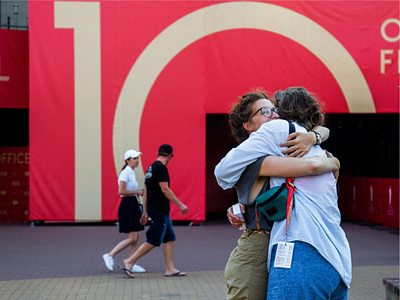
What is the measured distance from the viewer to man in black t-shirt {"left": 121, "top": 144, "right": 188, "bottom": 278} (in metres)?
8.11

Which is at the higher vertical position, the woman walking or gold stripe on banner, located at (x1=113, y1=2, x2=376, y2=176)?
gold stripe on banner, located at (x1=113, y1=2, x2=376, y2=176)

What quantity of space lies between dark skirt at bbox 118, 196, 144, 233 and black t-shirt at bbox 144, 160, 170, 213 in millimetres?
492

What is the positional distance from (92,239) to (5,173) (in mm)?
4782

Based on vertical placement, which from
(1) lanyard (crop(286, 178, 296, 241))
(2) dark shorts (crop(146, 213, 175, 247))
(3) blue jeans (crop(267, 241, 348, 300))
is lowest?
(2) dark shorts (crop(146, 213, 175, 247))

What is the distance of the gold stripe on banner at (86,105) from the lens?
49.8 feet

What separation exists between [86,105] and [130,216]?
A: 704cm

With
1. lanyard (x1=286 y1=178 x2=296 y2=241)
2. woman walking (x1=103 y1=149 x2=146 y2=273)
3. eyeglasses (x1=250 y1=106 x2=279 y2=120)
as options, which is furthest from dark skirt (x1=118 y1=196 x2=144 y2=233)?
lanyard (x1=286 y1=178 x2=296 y2=241)

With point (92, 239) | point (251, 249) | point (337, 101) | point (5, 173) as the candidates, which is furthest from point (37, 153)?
point (251, 249)

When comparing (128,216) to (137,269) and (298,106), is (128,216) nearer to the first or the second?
(137,269)

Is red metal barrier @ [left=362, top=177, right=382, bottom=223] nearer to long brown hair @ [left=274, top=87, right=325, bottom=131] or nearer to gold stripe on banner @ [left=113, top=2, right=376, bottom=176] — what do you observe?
gold stripe on banner @ [left=113, top=2, right=376, bottom=176]

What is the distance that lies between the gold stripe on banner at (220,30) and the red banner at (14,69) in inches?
99.8

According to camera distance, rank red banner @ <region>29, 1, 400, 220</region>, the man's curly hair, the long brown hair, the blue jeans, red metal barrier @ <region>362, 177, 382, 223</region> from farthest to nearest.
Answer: red metal barrier @ <region>362, 177, 382, 223</region> → red banner @ <region>29, 1, 400, 220</region> → the man's curly hair → the long brown hair → the blue jeans

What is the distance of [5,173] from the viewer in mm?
16688

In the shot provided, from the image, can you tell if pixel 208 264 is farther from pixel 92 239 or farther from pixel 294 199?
pixel 294 199
